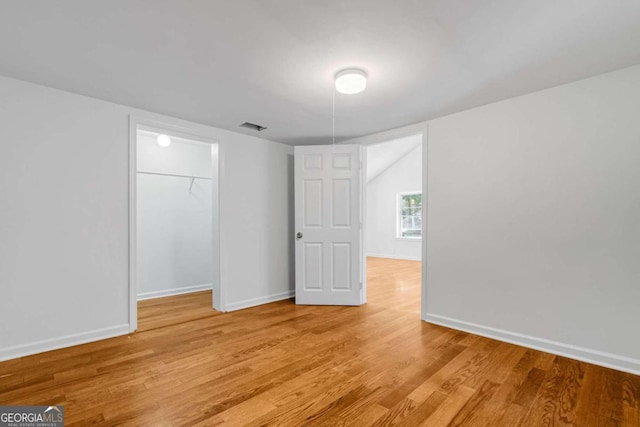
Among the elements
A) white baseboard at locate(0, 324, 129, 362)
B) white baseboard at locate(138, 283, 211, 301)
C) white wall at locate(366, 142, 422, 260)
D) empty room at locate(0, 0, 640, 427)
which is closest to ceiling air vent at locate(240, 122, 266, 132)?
empty room at locate(0, 0, 640, 427)

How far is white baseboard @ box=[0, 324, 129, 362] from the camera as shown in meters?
2.44

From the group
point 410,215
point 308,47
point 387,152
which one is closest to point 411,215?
point 410,215

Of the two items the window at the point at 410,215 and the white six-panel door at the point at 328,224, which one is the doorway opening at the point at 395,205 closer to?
the window at the point at 410,215

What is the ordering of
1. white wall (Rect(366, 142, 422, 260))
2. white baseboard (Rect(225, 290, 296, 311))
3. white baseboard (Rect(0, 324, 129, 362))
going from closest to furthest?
white baseboard (Rect(0, 324, 129, 362)), white baseboard (Rect(225, 290, 296, 311)), white wall (Rect(366, 142, 422, 260))

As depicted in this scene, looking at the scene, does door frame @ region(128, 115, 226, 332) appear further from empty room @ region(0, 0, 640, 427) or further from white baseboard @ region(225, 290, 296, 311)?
white baseboard @ region(225, 290, 296, 311)

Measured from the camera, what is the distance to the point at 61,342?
104 inches

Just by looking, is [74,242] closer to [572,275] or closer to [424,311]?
[424,311]

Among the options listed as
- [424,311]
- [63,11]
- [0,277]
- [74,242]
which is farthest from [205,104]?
[424,311]

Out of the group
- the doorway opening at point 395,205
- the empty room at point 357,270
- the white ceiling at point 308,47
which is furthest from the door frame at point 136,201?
the doorway opening at point 395,205

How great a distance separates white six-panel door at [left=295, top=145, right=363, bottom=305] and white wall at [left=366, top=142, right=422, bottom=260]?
4.92 metres

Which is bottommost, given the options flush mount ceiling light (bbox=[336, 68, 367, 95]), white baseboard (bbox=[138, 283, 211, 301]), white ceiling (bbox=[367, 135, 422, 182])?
white baseboard (bbox=[138, 283, 211, 301])

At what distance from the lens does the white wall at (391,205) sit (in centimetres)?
857

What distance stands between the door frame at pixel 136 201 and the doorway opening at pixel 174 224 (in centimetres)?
4

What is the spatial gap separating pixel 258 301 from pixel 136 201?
195cm
